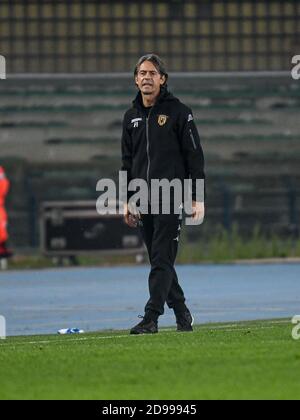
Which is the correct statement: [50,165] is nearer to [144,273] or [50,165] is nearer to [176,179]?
[144,273]

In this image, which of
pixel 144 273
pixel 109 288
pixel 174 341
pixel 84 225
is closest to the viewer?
pixel 174 341

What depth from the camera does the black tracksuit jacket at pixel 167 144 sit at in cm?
1326

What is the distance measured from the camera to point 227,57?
3022cm

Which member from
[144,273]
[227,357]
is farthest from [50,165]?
[227,357]

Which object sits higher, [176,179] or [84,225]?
[84,225]

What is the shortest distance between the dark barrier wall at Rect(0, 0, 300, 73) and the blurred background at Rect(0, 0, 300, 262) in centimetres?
2

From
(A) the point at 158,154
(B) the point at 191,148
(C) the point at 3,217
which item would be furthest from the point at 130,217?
(C) the point at 3,217

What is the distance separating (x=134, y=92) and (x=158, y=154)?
17094 millimetres

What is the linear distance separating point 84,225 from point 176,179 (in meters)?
14.6

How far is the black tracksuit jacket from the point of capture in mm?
13258

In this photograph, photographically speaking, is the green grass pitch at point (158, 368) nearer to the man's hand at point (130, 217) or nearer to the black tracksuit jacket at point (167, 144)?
the man's hand at point (130, 217)

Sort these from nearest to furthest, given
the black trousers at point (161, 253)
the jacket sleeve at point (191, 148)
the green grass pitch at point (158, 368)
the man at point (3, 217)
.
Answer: the green grass pitch at point (158, 368)
the jacket sleeve at point (191, 148)
the black trousers at point (161, 253)
the man at point (3, 217)

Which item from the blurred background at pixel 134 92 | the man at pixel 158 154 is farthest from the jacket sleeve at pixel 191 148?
the blurred background at pixel 134 92

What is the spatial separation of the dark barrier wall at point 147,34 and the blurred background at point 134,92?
0.02m
